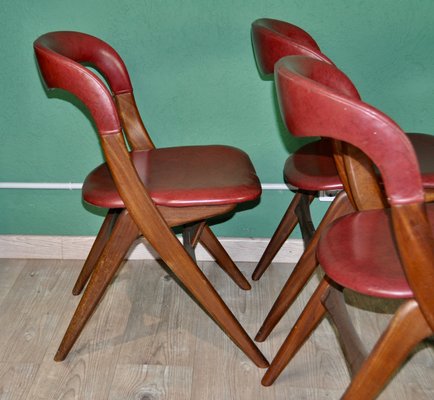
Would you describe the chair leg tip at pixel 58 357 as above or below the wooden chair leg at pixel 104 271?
below

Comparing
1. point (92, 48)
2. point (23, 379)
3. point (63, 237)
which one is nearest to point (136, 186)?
point (92, 48)

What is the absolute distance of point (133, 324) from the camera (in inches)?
80.7

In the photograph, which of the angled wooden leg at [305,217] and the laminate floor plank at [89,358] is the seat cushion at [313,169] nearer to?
the angled wooden leg at [305,217]

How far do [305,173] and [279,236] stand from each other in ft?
1.28

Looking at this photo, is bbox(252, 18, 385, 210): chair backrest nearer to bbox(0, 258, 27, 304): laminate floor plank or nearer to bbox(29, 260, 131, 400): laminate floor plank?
bbox(29, 260, 131, 400): laminate floor plank

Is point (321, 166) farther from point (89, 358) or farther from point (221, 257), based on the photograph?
point (89, 358)

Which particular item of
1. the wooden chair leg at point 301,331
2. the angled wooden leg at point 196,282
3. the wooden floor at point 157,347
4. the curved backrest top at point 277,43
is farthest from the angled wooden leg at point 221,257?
the curved backrest top at point 277,43

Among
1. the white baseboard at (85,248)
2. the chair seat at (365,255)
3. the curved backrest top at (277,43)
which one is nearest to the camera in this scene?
the chair seat at (365,255)

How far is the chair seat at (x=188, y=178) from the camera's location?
1675 millimetres

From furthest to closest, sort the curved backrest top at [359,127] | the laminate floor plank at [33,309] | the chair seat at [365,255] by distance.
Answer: the laminate floor plank at [33,309] < the chair seat at [365,255] < the curved backrest top at [359,127]

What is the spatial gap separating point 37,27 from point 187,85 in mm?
491

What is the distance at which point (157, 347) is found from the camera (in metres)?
1.94

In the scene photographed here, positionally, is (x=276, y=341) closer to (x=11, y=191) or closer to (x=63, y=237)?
(x=63, y=237)

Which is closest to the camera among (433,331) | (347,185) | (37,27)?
(433,331)
